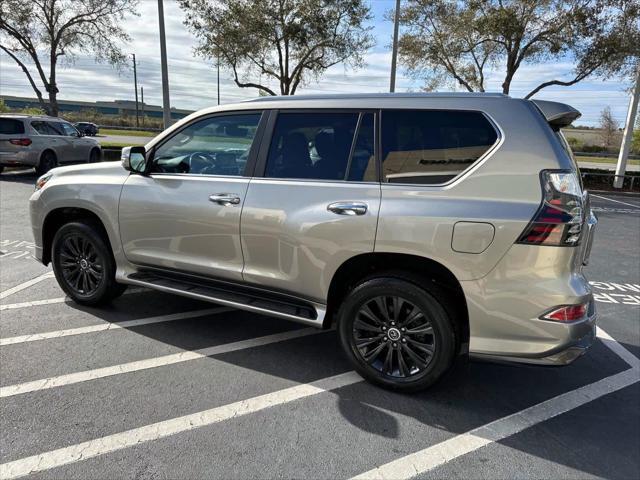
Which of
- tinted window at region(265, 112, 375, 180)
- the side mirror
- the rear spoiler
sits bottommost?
the side mirror

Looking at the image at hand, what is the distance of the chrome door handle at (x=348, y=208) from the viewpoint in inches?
113

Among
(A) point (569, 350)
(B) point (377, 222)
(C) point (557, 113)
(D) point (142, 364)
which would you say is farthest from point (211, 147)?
(A) point (569, 350)

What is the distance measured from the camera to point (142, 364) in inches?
130

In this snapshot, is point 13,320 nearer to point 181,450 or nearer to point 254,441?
point 181,450

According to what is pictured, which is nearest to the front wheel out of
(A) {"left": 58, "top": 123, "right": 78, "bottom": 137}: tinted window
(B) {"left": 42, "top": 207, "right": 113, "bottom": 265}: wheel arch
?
(A) {"left": 58, "top": 123, "right": 78, "bottom": 137}: tinted window

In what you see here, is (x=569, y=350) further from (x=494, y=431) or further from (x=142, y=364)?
(x=142, y=364)

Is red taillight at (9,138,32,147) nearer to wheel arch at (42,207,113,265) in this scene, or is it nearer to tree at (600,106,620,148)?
wheel arch at (42,207,113,265)

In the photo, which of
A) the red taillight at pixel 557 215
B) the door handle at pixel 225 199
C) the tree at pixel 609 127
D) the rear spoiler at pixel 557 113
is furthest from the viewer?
the tree at pixel 609 127

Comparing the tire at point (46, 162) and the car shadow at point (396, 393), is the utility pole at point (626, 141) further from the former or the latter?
the tire at point (46, 162)

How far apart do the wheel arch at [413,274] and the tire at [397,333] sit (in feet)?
0.26

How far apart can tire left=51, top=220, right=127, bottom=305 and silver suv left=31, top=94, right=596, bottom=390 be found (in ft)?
0.17

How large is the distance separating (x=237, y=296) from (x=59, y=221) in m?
2.14

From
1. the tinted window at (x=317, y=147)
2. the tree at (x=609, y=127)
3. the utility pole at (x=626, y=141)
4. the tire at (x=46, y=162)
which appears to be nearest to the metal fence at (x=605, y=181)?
the utility pole at (x=626, y=141)

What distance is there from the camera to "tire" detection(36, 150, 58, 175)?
1289 centimetres
